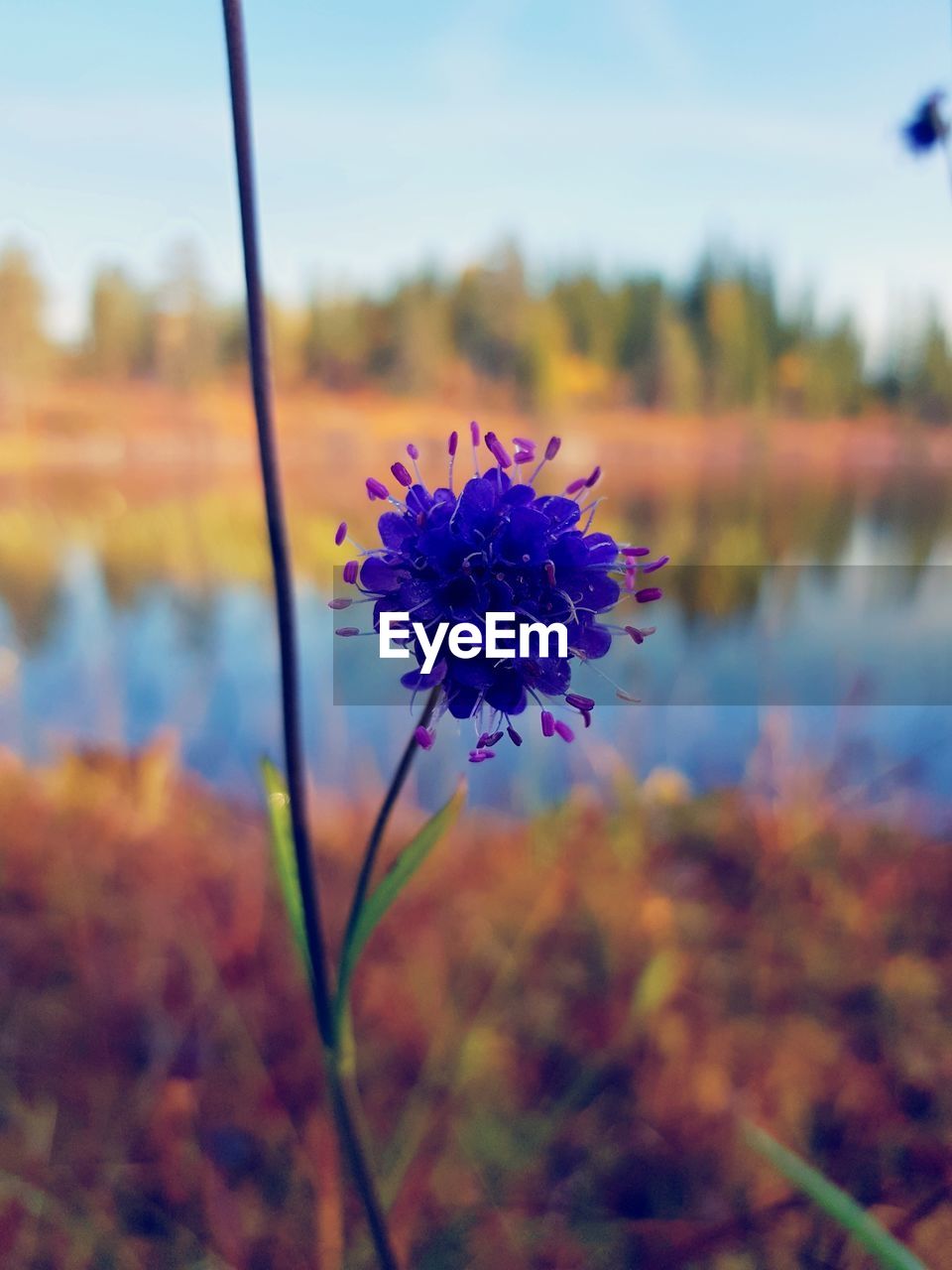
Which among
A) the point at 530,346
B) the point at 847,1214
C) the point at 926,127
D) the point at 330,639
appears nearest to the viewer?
the point at 847,1214

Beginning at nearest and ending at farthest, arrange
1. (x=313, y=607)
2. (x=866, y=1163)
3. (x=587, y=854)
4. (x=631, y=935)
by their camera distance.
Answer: (x=866, y=1163), (x=631, y=935), (x=587, y=854), (x=313, y=607)

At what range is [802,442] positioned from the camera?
26.6 m

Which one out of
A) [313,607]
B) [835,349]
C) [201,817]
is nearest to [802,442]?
[835,349]

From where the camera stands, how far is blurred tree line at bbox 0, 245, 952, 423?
1001 inches

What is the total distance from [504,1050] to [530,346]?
26162mm

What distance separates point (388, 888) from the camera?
33.5 inches

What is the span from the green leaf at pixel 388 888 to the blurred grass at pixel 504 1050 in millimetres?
→ 655

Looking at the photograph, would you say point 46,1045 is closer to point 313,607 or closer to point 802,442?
point 313,607

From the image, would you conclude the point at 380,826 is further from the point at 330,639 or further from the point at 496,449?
the point at 330,639

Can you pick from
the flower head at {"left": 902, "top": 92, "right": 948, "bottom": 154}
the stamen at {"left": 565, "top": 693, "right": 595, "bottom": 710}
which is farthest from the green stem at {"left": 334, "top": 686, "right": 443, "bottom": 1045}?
the flower head at {"left": 902, "top": 92, "right": 948, "bottom": 154}

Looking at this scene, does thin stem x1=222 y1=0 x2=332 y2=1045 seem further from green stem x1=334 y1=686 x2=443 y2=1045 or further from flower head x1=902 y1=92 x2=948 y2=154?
A: flower head x1=902 y1=92 x2=948 y2=154

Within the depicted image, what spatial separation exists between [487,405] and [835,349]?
36.8 ft

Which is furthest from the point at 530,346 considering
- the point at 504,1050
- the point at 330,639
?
the point at 504,1050

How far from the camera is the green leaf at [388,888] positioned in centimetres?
83
